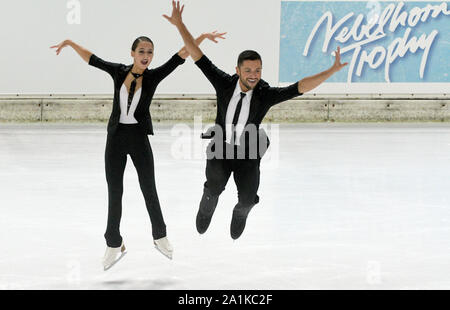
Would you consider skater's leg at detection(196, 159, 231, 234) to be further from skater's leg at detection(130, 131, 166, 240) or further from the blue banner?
the blue banner

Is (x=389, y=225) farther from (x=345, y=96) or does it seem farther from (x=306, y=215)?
(x=345, y=96)

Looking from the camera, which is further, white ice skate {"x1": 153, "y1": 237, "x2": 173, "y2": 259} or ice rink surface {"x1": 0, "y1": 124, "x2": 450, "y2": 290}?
white ice skate {"x1": 153, "y1": 237, "x2": 173, "y2": 259}

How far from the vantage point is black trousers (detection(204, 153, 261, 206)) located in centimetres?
518

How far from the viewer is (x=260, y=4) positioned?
49.2ft

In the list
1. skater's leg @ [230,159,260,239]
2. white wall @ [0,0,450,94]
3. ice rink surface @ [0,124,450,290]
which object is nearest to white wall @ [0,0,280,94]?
white wall @ [0,0,450,94]

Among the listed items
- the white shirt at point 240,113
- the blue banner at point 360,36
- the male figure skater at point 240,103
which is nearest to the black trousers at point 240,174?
the male figure skater at point 240,103

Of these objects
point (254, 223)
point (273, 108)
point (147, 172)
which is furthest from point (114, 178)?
point (273, 108)

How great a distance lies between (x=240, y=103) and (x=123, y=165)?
0.84 metres

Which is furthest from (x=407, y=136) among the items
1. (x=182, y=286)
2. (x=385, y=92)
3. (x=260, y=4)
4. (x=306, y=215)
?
(x=182, y=286)

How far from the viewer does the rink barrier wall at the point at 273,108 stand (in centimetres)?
1486

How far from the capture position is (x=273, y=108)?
595 inches

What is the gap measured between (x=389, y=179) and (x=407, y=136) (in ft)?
15.5

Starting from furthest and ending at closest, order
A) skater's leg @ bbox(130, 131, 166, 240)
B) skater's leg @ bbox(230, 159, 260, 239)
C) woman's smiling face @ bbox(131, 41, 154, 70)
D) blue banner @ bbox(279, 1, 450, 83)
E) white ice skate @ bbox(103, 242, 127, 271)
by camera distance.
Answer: blue banner @ bbox(279, 1, 450, 83) < skater's leg @ bbox(230, 159, 260, 239) < white ice skate @ bbox(103, 242, 127, 271) < skater's leg @ bbox(130, 131, 166, 240) < woman's smiling face @ bbox(131, 41, 154, 70)

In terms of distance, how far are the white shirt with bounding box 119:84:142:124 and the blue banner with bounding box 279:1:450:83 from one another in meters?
10.4
